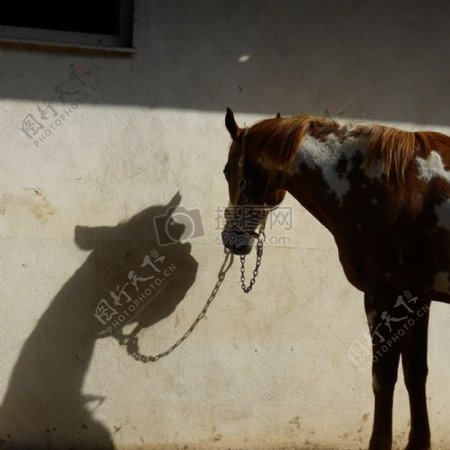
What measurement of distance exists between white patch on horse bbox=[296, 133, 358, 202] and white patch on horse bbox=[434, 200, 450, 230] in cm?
42

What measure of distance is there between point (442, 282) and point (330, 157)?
0.77 meters

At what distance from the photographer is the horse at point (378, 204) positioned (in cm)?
347

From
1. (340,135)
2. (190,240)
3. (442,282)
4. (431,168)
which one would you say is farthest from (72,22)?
(442,282)

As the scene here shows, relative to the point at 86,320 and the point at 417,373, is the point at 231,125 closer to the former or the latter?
the point at 86,320

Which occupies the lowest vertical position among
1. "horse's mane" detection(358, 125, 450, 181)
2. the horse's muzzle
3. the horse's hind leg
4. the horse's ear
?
the horse's hind leg

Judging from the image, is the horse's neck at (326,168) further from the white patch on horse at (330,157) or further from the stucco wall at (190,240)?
the stucco wall at (190,240)

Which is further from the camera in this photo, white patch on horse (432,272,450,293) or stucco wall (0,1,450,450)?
stucco wall (0,1,450,450)

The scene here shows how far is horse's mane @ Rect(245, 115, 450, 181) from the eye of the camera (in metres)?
3.49

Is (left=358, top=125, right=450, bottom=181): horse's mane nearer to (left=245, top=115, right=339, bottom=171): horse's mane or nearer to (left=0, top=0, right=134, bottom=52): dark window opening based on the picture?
(left=245, top=115, right=339, bottom=171): horse's mane

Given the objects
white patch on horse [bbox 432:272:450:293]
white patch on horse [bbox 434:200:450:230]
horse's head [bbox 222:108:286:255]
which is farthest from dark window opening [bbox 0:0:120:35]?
white patch on horse [bbox 432:272:450:293]

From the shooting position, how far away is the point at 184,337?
4.32 meters

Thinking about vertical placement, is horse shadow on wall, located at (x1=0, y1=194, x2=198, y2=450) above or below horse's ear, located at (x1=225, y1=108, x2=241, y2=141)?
below

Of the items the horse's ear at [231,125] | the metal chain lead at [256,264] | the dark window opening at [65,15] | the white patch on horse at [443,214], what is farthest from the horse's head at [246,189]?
the dark window opening at [65,15]

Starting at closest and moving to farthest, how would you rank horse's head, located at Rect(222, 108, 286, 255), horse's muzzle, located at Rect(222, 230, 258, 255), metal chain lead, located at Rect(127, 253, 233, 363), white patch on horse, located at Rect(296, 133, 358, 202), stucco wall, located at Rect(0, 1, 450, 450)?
white patch on horse, located at Rect(296, 133, 358, 202), horse's head, located at Rect(222, 108, 286, 255), horse's muzzle, located at Rect(222, 230, 258, 255), stucco wall, located at Rect(0, 1, 450, 450), metal chain lead, located at Rect(127, 253, 233, 363)
